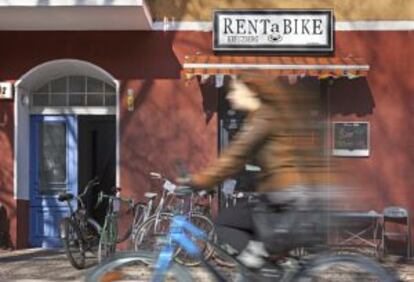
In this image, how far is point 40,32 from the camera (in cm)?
1169

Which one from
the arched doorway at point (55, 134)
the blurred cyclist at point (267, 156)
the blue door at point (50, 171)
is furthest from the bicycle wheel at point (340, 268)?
the blue door at point (50, 171)

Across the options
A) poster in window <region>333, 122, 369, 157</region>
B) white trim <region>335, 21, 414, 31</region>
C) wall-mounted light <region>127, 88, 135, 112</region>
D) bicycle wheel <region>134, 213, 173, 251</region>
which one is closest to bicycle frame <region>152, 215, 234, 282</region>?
bicycle wheel <region>134, 213, 173, 251</region>

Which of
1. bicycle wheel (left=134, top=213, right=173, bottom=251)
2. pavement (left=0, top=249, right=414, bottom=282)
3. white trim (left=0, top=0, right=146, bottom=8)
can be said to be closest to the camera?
pavement (left=0, top=249, right=414, bottom=282)

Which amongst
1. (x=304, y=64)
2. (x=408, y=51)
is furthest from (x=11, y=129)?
(x=408, y=51)

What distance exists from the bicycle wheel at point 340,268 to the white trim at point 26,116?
718 cm

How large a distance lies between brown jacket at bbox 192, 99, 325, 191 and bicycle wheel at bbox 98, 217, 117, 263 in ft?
18.7

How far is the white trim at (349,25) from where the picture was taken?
1141 cm

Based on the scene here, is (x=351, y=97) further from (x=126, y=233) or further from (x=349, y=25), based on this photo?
(x=126, y=233)

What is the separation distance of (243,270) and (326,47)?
7085 millimetres

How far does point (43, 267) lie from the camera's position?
10.1m

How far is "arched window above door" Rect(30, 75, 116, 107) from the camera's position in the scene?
40.0 feet

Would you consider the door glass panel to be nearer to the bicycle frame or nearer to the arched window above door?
the arched window above door

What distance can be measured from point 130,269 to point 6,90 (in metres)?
7.45

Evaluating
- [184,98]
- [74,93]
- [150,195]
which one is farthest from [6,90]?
[150,195]
